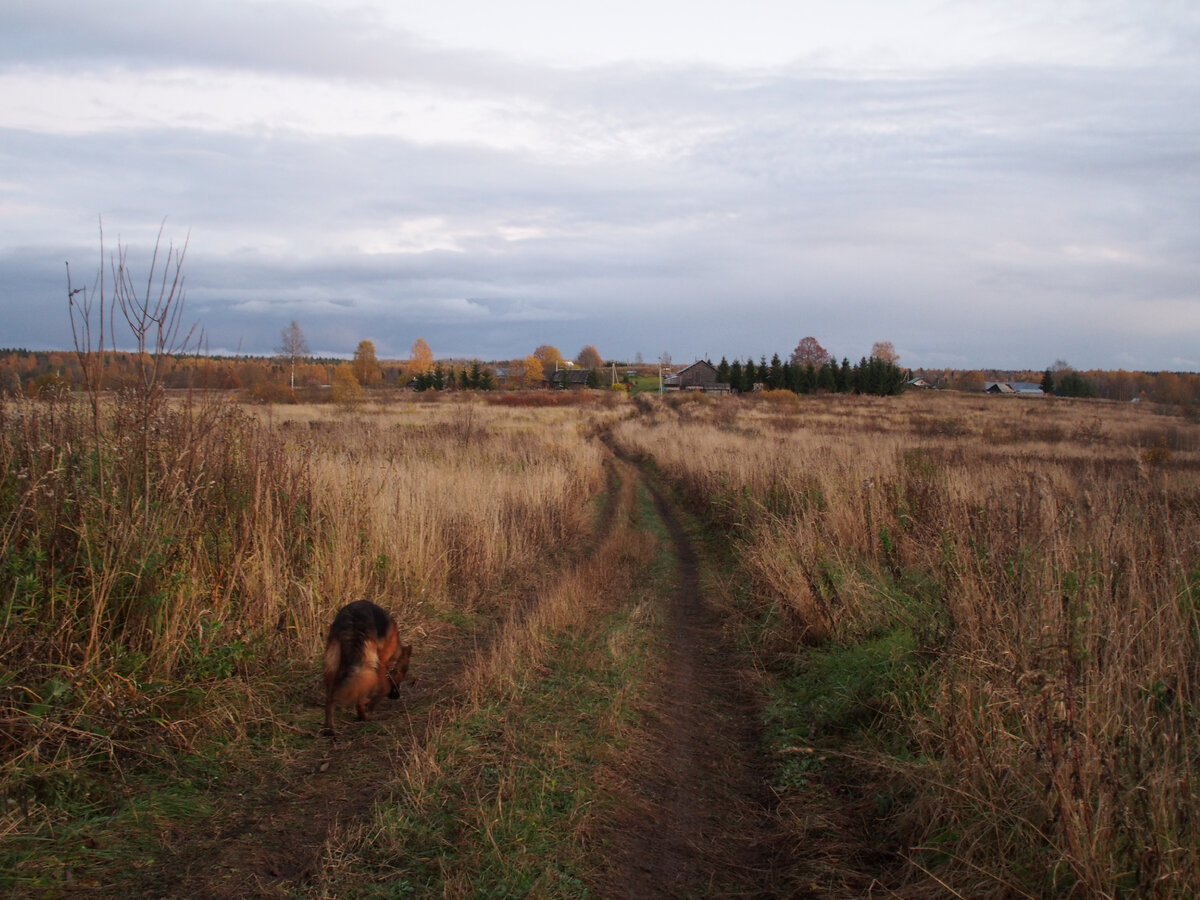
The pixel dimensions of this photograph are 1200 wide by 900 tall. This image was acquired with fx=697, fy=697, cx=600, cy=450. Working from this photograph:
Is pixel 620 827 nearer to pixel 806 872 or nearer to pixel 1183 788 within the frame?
pixel 806 872

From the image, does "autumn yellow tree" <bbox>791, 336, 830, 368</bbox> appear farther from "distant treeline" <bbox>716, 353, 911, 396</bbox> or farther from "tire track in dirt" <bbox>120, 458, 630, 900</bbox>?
"tire track in dirt" <bbox>120, 458, 630, 900</bbox>

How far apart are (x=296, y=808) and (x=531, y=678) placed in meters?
2.15

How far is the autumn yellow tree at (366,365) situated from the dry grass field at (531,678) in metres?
71.2

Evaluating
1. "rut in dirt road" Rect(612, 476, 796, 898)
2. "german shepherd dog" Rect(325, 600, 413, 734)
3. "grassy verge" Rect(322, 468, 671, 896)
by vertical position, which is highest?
"german shepherd dog" Rect(325, 600, 413, 734)

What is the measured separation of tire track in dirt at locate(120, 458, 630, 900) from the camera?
2.99 metres

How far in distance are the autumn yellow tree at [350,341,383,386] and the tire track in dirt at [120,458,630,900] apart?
2863 inches

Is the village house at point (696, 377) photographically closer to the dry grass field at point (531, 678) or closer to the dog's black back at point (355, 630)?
the dry grass field at point (531, 678)

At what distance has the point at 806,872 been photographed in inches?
131

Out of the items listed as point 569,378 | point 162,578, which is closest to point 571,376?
point 569,378

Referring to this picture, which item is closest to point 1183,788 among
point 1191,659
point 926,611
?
point 1191,659

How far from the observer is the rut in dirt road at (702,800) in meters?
3.27

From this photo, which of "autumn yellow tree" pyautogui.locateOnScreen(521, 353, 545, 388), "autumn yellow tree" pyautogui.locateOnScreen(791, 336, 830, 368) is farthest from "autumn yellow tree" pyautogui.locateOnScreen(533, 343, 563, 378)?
"autumn yellow tree" pyautogui.locateOnScreen(791, 336, 830, 368)

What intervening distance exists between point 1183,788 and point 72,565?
5.73 m

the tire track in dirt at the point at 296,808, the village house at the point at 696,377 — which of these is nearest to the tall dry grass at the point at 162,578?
the tire track in dirt at the point at 296,808
